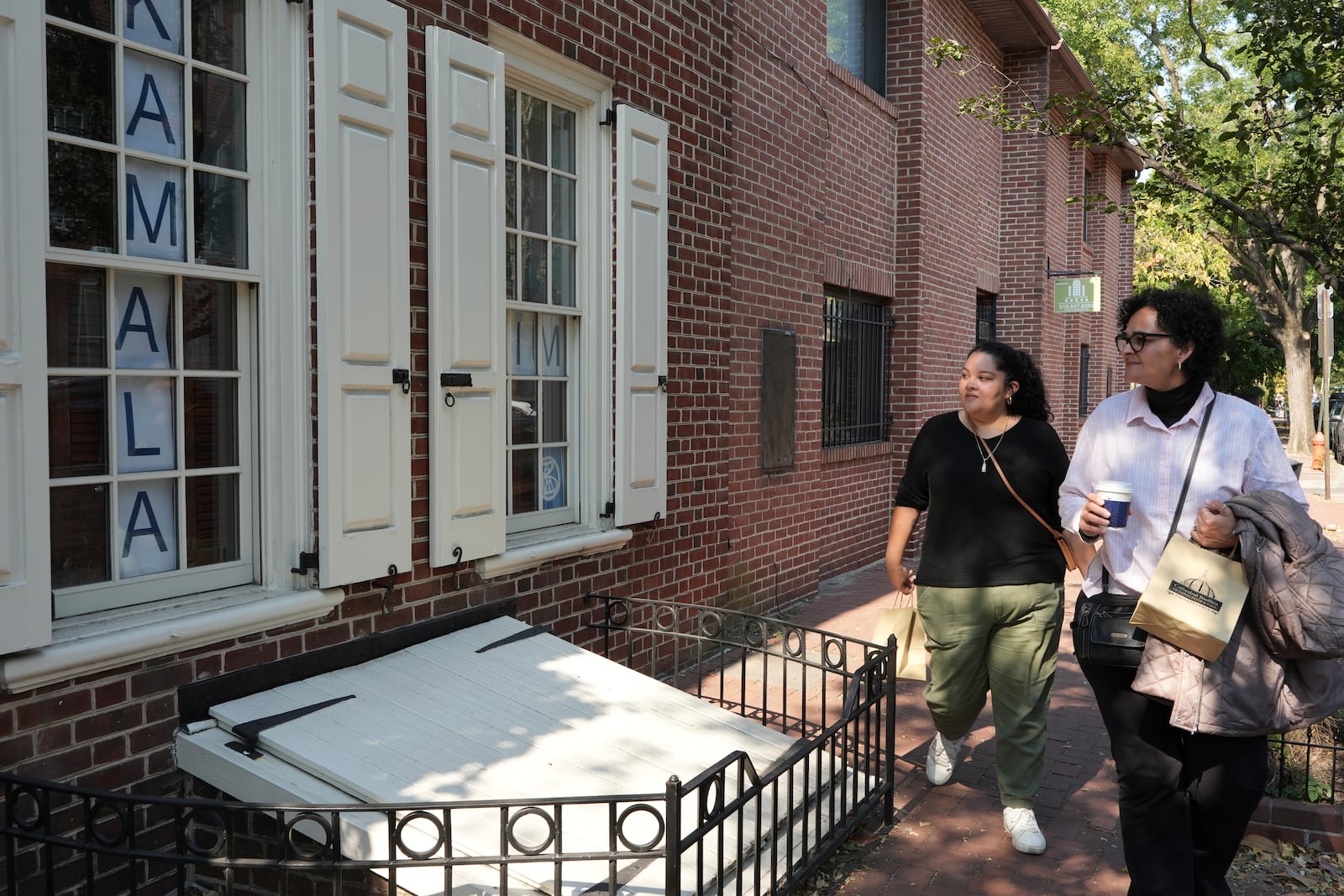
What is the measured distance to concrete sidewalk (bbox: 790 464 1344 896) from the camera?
424 centimetres

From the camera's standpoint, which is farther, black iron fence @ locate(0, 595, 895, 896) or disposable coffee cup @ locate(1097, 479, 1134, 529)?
disposable coffee cup @ locate(1097, 479, 1134, 529)

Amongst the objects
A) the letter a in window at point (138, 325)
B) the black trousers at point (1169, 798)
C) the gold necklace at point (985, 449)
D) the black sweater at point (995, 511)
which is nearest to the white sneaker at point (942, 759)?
the black sweater at point (995, 511)

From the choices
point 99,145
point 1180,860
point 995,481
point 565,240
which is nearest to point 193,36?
point 99,145

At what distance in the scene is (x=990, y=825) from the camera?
4.80 meters

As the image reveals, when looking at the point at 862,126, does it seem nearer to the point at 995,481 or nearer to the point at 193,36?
the point at 995,481

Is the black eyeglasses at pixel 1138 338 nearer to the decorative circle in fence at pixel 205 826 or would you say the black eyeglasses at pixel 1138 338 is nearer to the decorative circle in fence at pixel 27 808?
the decorative circle in fence at pixel 205 826

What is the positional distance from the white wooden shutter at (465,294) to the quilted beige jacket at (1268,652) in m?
2.89

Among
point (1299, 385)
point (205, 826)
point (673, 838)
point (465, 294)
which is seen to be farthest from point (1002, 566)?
point (1299, 385)

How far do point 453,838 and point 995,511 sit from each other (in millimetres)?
2487

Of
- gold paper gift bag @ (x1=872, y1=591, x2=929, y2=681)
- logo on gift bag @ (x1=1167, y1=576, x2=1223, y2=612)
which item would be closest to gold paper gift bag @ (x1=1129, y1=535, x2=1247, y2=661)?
logo on gift bag @ (x1=1167, y1=576, x2=1223, y2=612)

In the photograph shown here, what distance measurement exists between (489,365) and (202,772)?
214 centimetres

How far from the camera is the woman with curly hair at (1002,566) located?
14.9ft

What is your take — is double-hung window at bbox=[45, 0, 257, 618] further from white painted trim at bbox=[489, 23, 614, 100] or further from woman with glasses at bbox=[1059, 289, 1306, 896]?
woman with glasses at bbox=[1059, 289, 1306, 896]

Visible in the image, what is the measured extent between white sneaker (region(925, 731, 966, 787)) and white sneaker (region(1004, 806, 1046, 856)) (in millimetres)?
553
